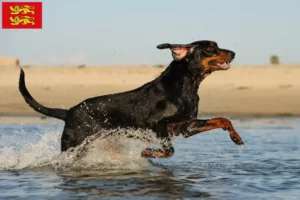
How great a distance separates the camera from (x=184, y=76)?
A: 8.62 metres

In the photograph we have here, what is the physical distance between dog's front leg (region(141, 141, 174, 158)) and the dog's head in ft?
3.48

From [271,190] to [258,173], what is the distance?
1.15 metres

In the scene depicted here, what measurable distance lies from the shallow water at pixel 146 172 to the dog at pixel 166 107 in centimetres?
23

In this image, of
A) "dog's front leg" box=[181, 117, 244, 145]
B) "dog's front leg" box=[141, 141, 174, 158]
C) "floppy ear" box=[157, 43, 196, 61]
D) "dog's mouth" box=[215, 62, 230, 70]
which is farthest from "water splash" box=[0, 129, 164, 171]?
"dog's mouth" box=[215, 62, 230, 70]

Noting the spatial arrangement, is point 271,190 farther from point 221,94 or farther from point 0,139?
point 221,94

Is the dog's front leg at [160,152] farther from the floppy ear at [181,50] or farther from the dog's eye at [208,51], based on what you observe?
the dog's eye at [208,51]

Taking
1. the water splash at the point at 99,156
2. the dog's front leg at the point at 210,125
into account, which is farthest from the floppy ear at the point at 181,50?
the water splash at the point at 99,156

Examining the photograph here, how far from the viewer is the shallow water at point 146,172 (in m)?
7.00

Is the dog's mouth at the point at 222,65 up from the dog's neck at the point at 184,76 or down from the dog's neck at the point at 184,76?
up

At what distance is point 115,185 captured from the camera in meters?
7.41

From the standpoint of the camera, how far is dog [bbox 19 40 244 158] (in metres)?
8.59

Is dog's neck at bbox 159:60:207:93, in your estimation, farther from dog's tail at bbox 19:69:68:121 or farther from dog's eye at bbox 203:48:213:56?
dog's tail at bbox 19:69:68:121

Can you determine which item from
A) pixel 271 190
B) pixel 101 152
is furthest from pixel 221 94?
pixel 271 190

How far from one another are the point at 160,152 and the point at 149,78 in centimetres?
1761
